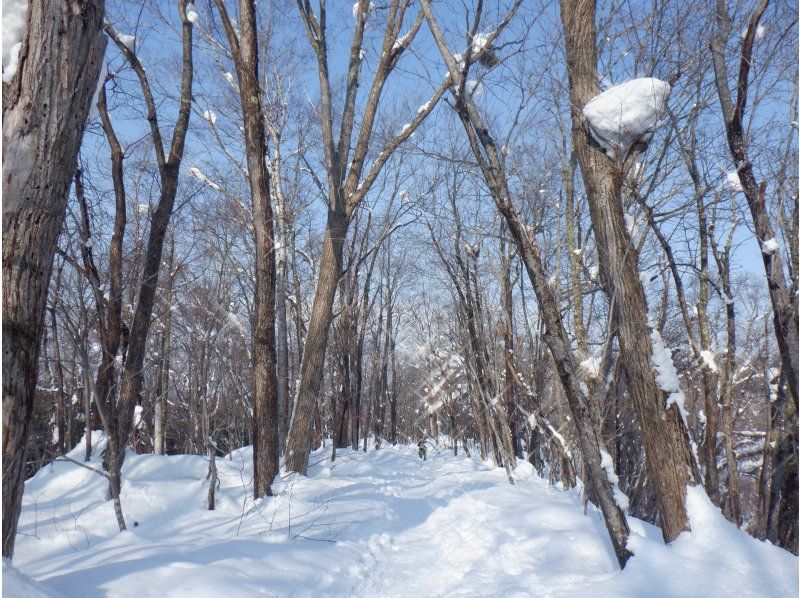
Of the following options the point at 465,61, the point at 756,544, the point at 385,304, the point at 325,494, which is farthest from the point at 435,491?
the point at 385,304

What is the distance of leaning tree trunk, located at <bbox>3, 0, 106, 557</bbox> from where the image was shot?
91.7 inches

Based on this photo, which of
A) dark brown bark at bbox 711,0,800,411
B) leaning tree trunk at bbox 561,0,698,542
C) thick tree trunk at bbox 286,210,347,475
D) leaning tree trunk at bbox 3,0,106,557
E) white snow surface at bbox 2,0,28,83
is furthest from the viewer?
thick tree trunk at bbox 286,210,347,475

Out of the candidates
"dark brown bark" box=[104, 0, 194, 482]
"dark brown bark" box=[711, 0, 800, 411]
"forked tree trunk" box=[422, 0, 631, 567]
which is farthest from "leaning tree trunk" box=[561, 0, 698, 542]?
"dark brown bark" box=[104, 0, 194, 482]

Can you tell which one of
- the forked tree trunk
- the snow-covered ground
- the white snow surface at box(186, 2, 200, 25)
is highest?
the white snow surface at box(186, 2, 200, 25)

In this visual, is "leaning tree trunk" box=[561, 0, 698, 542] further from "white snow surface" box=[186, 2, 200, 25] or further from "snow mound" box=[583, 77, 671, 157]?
"white snow surface" box=[186, 2, 200, 25]

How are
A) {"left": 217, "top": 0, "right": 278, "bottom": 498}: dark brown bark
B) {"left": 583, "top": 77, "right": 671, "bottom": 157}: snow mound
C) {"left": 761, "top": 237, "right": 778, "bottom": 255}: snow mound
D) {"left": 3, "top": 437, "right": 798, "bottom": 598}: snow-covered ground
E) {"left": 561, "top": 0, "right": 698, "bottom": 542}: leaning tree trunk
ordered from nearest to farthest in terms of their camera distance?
{"left": 3, "top": 437, "right": 798, "bottom": 598}: snow-covered ground → {"left": 561, "top": 0, "right": 698, "bottom": 542}: leaning tree trunk → {"left": 583, "top": 77, "right": 671, "bottom": 157}: snow mound → {"left": 761, "top": 237, "right": 778, "bottom": 255}: snow mound → {"left": 217, "top": 0, "right": 278, "bottom": 498}: dark brown bark

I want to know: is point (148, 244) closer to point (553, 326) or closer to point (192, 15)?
point (192, 15)

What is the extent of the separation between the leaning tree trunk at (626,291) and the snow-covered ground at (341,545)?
194mm

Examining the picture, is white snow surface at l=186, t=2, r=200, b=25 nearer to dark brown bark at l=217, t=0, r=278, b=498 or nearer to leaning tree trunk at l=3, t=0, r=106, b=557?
dark brown bark at l=217, t=0, r=278, b=498

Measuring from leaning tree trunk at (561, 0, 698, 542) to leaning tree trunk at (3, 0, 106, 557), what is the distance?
3266mm

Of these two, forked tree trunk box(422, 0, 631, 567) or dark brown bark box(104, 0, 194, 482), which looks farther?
dark brown bark box(104, 0, 194, 482)

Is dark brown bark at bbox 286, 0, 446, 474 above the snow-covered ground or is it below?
above

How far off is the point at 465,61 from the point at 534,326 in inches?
378

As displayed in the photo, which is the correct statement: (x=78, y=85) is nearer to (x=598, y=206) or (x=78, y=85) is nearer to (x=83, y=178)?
(x=598, y=206)
